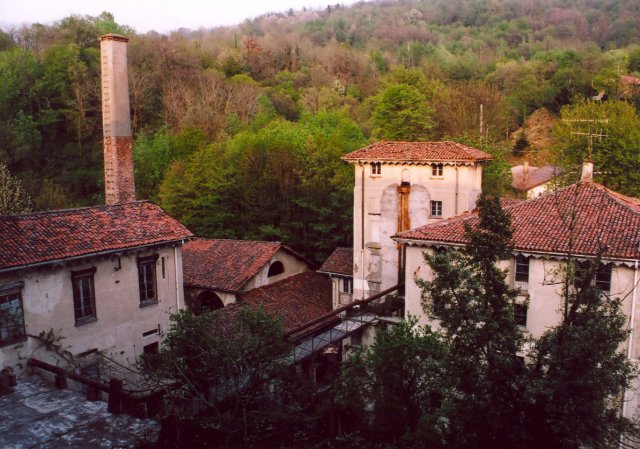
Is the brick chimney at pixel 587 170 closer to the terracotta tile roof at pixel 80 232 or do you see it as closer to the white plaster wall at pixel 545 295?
the white plaster wall at pixel 545 295

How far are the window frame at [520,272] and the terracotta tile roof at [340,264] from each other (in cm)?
937

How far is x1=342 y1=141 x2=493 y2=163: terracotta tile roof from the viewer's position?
79.5 ft

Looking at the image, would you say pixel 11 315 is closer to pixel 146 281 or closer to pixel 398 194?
pixel 146 281

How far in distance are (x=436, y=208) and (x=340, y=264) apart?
558 centimetres

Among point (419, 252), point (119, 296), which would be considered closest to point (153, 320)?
point (119, 296)

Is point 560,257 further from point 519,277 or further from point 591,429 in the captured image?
point 591,429

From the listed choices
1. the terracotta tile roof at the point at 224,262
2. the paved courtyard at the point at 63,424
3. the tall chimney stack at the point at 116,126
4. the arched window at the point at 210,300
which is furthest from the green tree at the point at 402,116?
the paved courtyard at the point at 63,424

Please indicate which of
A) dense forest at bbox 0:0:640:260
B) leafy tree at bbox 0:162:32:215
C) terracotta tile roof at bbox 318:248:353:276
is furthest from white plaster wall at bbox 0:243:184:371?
leafy tree at bbox 0:162:32:215

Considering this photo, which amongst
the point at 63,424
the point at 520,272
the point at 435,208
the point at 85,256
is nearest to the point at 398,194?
the point at 435,208

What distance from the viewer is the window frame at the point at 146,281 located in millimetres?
19625

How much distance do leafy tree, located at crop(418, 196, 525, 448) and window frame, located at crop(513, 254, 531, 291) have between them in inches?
369

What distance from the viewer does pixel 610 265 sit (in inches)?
664

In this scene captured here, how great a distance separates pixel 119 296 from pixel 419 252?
10918mm

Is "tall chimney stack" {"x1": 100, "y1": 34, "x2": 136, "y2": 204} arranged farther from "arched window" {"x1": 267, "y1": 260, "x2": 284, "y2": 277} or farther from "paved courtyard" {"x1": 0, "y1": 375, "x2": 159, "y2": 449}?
"paved courtyard" {"x1": 0, "y1": 375, "x2": 159, "y2": 449}
